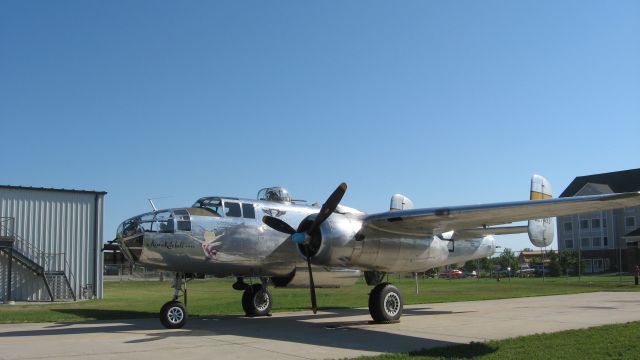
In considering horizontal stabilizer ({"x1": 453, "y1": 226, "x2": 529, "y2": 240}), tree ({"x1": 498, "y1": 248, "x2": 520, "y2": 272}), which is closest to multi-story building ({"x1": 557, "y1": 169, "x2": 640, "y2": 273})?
tree ({"x1": 498, "y1": 248, "x2": 520, "y2": 272})

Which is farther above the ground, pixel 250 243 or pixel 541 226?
pixel 541 226

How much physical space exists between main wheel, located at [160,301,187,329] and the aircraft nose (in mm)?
1534

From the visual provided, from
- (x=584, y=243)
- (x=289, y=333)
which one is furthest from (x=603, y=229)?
(x=289, y=333)

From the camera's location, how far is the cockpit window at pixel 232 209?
16719mm

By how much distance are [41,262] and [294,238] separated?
21.9 meters

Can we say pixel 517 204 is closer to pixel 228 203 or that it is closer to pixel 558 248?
pixel 228 203

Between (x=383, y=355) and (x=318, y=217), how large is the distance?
5.04 m

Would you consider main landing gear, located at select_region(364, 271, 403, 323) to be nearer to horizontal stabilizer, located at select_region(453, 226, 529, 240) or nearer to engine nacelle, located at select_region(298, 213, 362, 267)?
engine nacelle, located at select_region(298, 213, 362, 267)

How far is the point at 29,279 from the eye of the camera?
103ft

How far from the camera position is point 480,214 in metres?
14.9

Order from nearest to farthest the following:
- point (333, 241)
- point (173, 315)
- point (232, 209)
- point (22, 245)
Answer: point (333, 241) < point (173, 315) < point (232, 209) < point (22, 245)

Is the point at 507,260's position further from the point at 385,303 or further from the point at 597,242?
the point at 385,303

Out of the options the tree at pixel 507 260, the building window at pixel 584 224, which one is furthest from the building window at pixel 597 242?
the tree at pixel 507 260

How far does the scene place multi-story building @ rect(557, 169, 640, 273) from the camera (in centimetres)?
8512
